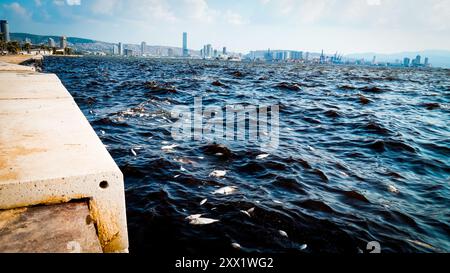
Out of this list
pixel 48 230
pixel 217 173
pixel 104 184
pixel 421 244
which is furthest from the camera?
pixel 217 173

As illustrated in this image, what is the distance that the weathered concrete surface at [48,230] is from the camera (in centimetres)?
185

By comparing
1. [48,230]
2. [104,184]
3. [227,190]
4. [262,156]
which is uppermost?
[104,184]

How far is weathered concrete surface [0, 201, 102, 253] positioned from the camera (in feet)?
6.06

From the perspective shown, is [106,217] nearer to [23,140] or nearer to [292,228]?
[23,140]

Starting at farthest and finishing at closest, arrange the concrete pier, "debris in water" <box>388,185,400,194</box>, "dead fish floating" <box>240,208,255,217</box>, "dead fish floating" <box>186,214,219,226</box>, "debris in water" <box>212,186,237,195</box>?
"debris in water" <box>388,185,400,194</box> < "debris in water" <box>212,186,237,195</box> < "dead fish floating" <box>240,208,255,217</box> < "dead fish floating" <box>186,214,219,226</box> < the concrete pier

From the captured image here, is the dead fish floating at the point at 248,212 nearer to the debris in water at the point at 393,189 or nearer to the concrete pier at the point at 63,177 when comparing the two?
the concrete pier at the point at 63,177

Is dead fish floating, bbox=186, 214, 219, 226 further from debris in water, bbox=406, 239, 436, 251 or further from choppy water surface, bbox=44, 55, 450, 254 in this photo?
debris in water, bbox=406, 239, 436, 251

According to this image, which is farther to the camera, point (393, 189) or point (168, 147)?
point (168, 147)

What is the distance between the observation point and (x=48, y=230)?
1.99m

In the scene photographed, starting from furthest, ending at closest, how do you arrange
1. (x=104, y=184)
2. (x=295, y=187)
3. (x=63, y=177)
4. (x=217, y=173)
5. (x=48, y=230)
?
(x=217, y=173)
(x=295, y=187)
(x=104, y=184)
(x=63, y=177)
(x=48, y=230)

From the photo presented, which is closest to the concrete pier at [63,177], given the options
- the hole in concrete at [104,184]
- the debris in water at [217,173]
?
the hole in concrete at [104,184]

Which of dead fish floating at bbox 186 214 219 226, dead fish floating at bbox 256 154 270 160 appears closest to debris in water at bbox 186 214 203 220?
dead fish floating at bbox 186 214 219 226

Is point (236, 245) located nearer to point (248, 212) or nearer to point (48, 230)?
point (248, 212)

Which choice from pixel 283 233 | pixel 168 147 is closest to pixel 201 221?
pixel 283 233
